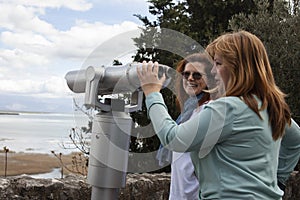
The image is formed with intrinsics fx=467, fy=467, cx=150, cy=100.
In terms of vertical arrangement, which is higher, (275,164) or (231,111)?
(231,111)

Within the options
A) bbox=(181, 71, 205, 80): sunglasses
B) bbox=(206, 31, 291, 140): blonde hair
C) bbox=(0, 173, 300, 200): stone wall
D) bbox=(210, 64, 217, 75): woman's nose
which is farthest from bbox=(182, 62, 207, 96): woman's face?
bbox=(0, 173, 300, 200): stone wall

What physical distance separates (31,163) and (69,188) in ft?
15.9

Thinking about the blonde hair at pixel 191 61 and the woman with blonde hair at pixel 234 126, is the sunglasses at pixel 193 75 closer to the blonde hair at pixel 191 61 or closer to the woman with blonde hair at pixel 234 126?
the blonde hair at pixel 191 61

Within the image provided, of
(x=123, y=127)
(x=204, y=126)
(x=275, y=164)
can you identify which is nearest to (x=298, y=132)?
(x=275, y=164)

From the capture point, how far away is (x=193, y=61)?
5.98ft

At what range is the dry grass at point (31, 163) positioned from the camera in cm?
470

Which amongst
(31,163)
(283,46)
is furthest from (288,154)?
(31,163)

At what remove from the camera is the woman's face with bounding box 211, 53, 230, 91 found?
1.59 meters

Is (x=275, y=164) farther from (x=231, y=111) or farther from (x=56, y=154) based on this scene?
(x=56, y=154)

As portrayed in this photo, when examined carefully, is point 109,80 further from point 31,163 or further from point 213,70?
point 31,163

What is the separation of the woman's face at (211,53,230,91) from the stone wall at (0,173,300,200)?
1.78 m

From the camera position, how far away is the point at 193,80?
2062mm

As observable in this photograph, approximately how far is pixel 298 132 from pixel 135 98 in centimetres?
66

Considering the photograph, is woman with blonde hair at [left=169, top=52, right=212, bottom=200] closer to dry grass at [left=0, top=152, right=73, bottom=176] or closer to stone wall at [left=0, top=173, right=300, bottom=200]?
stone wall at [left=0, top=173, right=300, bottom=200]
